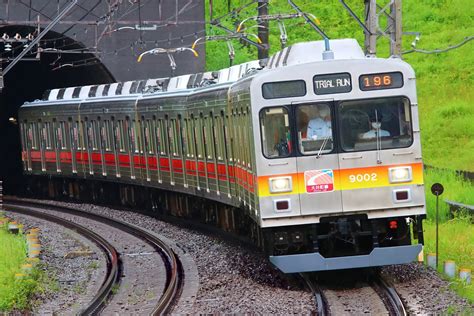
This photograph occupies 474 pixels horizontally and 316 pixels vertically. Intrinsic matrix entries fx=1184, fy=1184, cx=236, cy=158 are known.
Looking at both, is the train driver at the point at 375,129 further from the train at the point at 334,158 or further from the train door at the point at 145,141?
the train door at the point at 145,141

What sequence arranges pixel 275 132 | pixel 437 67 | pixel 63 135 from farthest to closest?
1. pixel 437 67
2. pixel 63 135
3. pixel 275 132

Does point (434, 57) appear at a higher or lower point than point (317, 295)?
higher

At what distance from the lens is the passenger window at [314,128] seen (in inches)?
519

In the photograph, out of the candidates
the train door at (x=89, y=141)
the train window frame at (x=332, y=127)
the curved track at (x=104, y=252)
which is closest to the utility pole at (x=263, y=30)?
the train door at (x=89, y=141)

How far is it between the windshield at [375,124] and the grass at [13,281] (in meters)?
4.07

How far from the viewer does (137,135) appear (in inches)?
1076

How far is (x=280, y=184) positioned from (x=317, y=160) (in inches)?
19.3

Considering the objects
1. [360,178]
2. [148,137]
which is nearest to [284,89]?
[360,178]

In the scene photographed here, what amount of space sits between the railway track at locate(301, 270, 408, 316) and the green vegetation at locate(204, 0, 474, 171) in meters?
19.4

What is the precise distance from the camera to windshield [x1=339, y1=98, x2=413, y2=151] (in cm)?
1315

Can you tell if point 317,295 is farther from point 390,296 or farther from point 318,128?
point 318,128

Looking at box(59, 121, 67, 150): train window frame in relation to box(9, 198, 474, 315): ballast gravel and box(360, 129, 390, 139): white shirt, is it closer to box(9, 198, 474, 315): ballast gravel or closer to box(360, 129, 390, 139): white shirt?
box(9, 198, 474, 315): ballast gravel

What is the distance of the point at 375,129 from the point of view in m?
13.2

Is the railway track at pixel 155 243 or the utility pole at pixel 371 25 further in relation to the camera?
the utility pole at pixel 371 25
